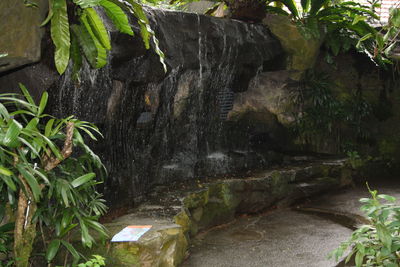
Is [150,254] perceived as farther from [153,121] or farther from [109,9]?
[153,121]

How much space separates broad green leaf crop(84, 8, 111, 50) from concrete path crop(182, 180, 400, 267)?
85.6 inches

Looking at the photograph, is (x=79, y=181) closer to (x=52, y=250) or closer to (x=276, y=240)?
(x=52, y=250)

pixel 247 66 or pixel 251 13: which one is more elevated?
pixel 251 13

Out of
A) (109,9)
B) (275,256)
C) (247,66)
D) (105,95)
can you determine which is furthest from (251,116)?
(109,9)

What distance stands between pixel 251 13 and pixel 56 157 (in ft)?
17.8

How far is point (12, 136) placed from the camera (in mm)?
2537

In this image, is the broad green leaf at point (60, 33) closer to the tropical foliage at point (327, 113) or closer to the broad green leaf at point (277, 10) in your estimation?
the broad green leaf at point (277, 10)

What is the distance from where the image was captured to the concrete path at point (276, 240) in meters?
4.39

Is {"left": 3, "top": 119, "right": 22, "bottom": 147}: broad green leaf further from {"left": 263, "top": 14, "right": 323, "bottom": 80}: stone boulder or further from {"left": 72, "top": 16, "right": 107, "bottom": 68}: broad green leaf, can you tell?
{"left": 263, "top": 14, "right": 323, "bottom": 80}: stone boulder

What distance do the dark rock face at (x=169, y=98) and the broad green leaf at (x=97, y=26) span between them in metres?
0.61

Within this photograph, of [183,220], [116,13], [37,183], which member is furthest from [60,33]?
[183,220]

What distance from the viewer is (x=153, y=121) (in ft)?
21.9

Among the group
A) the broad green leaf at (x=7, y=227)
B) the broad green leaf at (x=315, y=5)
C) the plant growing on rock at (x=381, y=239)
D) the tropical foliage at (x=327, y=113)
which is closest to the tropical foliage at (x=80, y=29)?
the broad green leaf at (x=7, y=227)

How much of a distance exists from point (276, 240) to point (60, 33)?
316 cm
